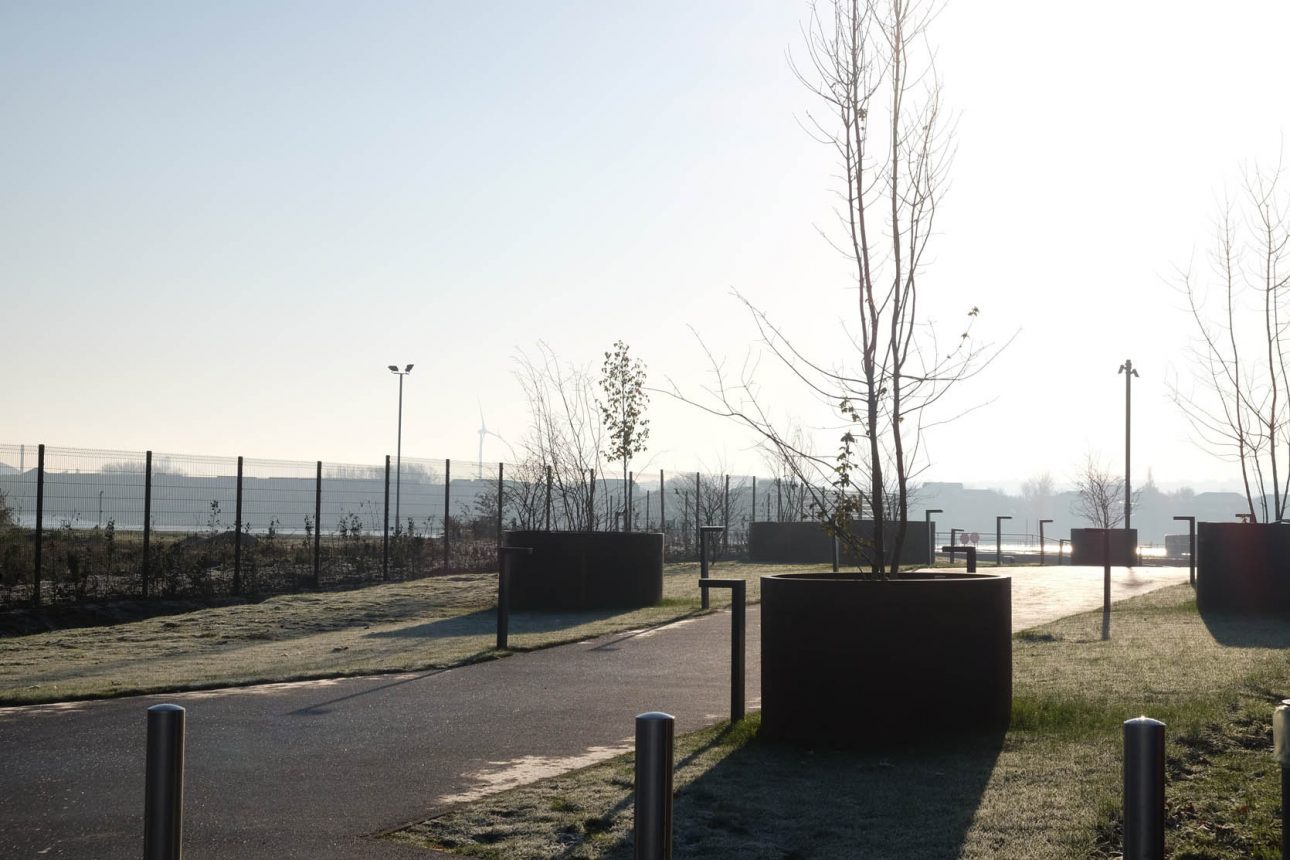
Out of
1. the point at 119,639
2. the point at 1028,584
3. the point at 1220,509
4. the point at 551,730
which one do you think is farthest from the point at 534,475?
the point at 1220,509

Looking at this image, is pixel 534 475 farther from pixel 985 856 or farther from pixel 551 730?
pixel 985 856

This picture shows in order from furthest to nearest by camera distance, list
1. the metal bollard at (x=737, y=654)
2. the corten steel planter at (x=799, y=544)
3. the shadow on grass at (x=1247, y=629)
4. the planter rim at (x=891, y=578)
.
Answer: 1. the corten steel planter at (x=799, y=544)
2. the shadow on grass at (x=1247, y=629)
3. the metal bollard at (x=737, y=654)
4. the planter rim at (x=891, y=578)

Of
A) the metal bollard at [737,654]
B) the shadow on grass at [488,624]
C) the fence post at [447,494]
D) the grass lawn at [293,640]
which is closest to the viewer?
the metal bollard at [737,654]

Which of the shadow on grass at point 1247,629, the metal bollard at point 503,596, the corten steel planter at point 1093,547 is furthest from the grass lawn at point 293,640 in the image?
the corten steel planter at point 1093,547

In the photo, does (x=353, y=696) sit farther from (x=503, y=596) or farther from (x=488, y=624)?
(x=488, y=624)

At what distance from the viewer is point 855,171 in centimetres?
772

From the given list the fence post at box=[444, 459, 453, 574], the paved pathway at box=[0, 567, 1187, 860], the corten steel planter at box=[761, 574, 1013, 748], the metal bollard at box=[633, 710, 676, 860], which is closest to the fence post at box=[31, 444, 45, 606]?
the fence post at box=[444, 459, 453, 574]

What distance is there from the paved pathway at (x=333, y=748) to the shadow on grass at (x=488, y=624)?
8.44ft

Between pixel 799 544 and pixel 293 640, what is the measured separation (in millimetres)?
Answer: 15130

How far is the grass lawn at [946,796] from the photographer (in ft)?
15.3

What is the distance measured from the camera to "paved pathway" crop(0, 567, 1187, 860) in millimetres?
5004

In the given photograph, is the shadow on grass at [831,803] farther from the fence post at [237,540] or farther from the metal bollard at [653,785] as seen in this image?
the fence post at [237,540]

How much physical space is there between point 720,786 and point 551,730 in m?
1.96

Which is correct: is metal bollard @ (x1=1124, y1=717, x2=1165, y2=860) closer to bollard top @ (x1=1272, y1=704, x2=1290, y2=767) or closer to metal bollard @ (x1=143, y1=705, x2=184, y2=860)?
bollard top @ (x1=1272, y1=704, x2=1290, y2=767)
